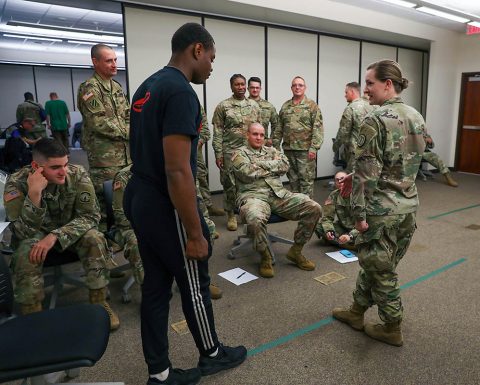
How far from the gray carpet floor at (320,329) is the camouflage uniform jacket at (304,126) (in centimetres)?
146

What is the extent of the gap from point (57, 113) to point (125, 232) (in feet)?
24.4

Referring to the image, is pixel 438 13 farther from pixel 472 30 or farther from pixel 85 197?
pixel 85 197

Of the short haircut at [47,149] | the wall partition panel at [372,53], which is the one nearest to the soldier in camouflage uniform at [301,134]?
the wall partition panel at [372,53]

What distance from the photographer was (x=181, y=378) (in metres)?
1.64

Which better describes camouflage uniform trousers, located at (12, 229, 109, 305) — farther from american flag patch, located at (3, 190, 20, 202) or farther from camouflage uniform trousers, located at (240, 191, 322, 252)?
camouflage uniform trousers, located at (240, 191, 322, 252)

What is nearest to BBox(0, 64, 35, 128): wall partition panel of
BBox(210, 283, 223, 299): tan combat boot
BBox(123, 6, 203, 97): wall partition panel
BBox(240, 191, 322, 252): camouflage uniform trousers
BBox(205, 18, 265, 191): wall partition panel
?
BBox(123, 6, 203, 97): wall partition panel

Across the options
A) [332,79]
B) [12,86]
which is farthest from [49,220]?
[12,86]

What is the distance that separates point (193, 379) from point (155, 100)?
119 cm

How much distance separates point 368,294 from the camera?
6.70 feet

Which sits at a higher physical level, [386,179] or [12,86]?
[12,86]

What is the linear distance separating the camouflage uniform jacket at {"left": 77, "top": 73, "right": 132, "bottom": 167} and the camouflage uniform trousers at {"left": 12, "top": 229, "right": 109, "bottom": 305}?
0.97 metres

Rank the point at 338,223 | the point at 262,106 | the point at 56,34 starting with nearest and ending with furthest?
the point at 338,223 → the point at 262,106 → the point at 56,34

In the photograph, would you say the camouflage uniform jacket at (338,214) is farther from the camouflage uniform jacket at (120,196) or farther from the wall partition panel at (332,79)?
the wall partition panel at (332,79)

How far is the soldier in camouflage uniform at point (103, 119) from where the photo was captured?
284 cm
